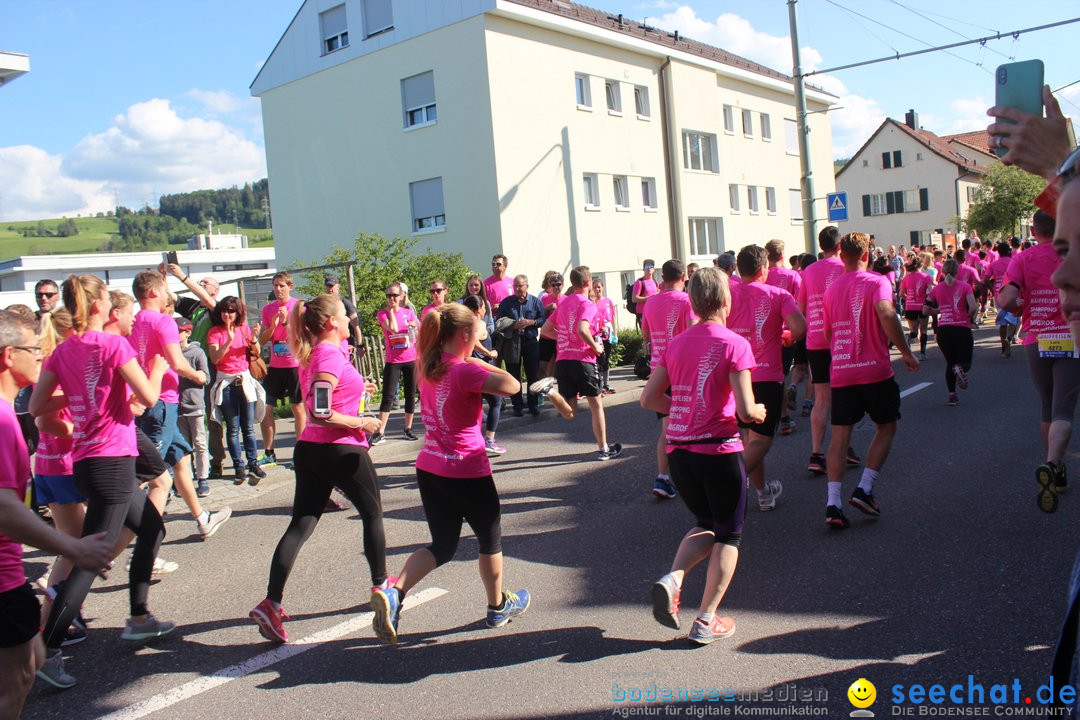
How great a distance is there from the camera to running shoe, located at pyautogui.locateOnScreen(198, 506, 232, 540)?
275 inches

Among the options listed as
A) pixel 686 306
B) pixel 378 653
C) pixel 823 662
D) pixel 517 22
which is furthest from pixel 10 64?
pixel 823 662

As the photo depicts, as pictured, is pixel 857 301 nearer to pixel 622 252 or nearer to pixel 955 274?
pixel 955 274

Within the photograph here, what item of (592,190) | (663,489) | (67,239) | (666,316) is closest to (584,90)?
(592,190)

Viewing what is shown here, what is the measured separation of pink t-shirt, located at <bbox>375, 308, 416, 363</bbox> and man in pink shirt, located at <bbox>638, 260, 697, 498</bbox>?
4.01 metres

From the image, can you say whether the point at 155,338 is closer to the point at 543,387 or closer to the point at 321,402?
the point at 321,402

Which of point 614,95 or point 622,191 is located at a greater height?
point 614,95

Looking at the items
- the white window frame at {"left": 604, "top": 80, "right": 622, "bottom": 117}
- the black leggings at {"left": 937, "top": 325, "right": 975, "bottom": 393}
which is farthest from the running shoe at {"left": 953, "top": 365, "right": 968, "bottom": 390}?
the white window frame at {"left": 604, "top": 80, "right": 622, "bottom": 117}

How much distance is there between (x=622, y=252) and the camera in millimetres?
29250

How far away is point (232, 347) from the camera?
883 cm

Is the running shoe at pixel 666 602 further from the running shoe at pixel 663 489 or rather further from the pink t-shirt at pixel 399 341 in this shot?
the pink t-shirt at pixel 399 341

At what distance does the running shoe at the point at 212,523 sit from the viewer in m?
6.98

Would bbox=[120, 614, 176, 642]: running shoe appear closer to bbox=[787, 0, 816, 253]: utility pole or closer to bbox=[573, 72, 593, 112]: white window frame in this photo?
bbox=[787, 0, 816, 253]: utility pole

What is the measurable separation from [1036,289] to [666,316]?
2.86 m

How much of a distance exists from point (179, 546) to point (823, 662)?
5.17 meters
